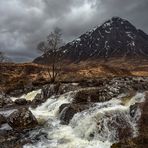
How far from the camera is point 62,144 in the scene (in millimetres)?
28672

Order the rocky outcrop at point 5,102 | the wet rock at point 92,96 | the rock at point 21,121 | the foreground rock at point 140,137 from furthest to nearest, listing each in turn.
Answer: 1. the rocky outcrop at point 5,102
2. the wet rock at point 92,96
3. the rock at point 21,121
4. the foreground rock at point 140,137

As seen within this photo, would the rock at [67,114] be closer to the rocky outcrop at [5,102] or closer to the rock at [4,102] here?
the rocky outcrop at [5,102]

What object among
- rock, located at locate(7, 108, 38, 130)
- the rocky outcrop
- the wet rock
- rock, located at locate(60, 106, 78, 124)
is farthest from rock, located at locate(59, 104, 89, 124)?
the rocky outcrop

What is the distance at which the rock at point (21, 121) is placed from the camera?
35.5m

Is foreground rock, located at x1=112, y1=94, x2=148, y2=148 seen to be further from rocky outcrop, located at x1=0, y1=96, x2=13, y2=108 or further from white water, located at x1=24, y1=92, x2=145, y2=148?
rocky outcrop, located at x1=0, y1=96, x2=13, y2=108

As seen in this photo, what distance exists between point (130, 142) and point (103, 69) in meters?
89.3

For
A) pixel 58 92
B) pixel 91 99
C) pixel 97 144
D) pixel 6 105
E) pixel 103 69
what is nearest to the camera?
pixel 97 144

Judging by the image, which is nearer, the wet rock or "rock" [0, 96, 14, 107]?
the wet rock

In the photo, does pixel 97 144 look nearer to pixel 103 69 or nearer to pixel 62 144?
pixel 62 144

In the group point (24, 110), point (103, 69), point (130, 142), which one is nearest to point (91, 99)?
point (24, 110)

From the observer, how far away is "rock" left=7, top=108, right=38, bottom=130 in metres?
35.5

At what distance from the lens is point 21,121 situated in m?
35.8

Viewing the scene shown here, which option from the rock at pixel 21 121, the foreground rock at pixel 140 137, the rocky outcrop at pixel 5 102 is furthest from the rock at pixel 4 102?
the foreground rock at pixel 140 137

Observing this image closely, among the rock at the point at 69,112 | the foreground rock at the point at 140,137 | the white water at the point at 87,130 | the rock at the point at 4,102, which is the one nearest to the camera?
the foreground rock at the point at 140,137
